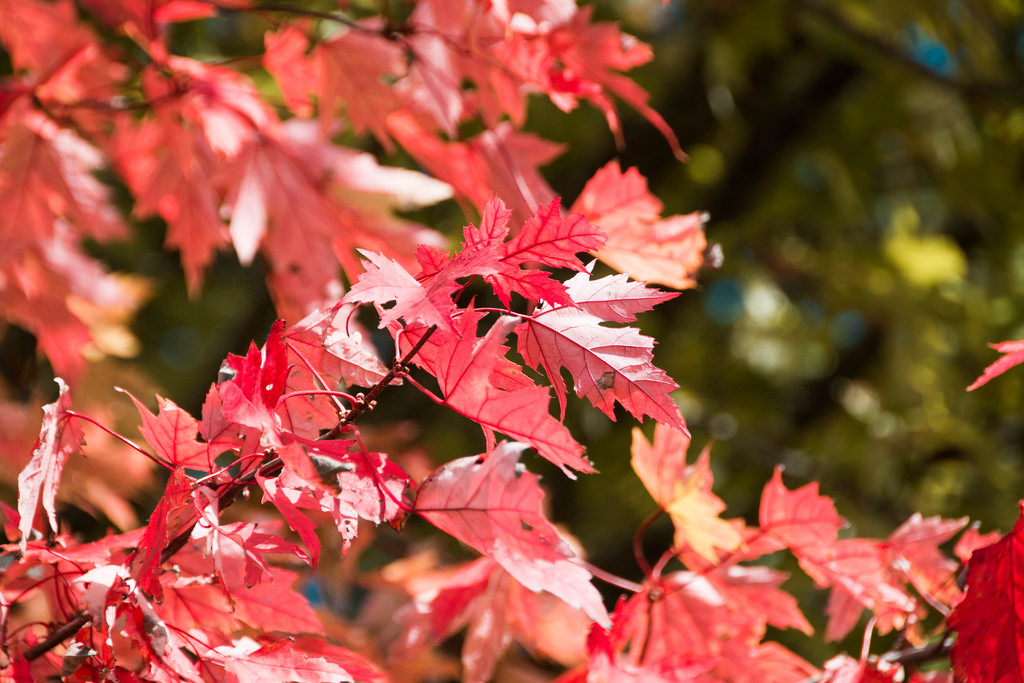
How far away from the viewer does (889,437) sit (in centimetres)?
195

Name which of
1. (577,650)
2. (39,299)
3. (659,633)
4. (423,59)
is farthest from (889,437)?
(39,299)

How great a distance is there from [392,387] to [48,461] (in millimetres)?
366

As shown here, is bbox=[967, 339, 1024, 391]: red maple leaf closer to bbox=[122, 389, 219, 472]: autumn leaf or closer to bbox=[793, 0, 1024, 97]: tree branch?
bbox=[122, 389, 219, 472]: autumn leaf

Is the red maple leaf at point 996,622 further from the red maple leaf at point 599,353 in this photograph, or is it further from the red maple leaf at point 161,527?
the red maple leaf at point 161,527

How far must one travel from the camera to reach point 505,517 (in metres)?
0.43

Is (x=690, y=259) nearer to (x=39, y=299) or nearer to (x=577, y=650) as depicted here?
(x=577, y=650)

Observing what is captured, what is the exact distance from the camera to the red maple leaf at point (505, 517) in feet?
1.37

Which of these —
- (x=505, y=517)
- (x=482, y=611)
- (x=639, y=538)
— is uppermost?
(x=505, y=517)

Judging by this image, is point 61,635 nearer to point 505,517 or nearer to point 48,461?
point 48,461

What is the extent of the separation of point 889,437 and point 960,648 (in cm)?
162

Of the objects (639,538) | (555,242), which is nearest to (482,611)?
(639,538)

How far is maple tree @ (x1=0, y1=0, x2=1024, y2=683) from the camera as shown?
0.42m

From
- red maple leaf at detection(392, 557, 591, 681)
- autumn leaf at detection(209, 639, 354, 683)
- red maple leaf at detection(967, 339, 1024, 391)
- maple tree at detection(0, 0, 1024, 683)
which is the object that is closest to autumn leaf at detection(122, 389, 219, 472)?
maple tree at detection(0, 0, 1024, 683)

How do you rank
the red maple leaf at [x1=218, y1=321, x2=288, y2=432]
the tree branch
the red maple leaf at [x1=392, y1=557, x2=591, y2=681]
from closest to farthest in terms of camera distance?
the red maple leaf at [x1=218, y1=321, x2=288, y2=432], the red maple leaf at [x1=392, y1=557, x2=591, y2=681], the tree branch
